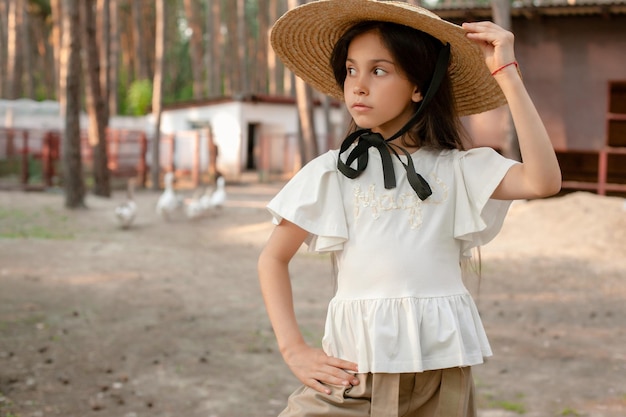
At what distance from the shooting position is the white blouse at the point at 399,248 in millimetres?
1928

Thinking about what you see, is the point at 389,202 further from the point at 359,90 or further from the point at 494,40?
the point at 494,40

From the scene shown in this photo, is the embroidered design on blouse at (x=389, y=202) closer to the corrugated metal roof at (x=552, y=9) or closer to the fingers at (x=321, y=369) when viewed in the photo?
the fingers at (x=321, y=369)

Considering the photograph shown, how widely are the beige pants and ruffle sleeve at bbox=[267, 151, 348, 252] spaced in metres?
0.35

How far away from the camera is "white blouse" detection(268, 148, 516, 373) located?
1.93m

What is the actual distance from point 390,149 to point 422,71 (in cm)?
22

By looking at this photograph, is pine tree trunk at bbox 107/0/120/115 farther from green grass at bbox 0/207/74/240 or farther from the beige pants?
the beige pants

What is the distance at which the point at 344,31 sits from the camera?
2242mm

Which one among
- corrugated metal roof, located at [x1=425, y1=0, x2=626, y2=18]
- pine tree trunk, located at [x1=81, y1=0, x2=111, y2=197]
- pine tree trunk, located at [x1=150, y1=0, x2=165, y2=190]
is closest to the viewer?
corrugated metal roof, located at [x1=425, y1=0, x2=626, y2=18]

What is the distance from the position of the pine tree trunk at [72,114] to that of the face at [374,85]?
14053 millimetres

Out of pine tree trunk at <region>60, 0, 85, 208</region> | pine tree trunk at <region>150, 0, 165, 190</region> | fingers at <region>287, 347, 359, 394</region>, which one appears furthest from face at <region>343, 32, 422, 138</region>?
pine tree trunk at <region>150, 0, 165, 190</region>

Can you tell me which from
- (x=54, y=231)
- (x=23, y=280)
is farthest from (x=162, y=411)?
(x=54, y=231)

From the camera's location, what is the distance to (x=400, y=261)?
1.96m

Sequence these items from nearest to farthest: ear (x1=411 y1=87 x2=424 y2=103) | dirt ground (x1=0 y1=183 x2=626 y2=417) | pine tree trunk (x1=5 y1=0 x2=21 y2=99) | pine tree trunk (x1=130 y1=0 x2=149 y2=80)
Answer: ear (x1=411 y1=87 x2=424 y2=103), dirt ground (x1=0 y1=183 x2=626 y2=417), pine tree trunk (x1=5 y1=0 x2=21 y2=99), pine tree trunk (x1=130 y1=0 x2=149 y2=80)

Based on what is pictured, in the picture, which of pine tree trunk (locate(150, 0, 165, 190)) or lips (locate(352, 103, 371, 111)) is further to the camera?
pine tree trunk (locate(150, 0, 165, 190))
